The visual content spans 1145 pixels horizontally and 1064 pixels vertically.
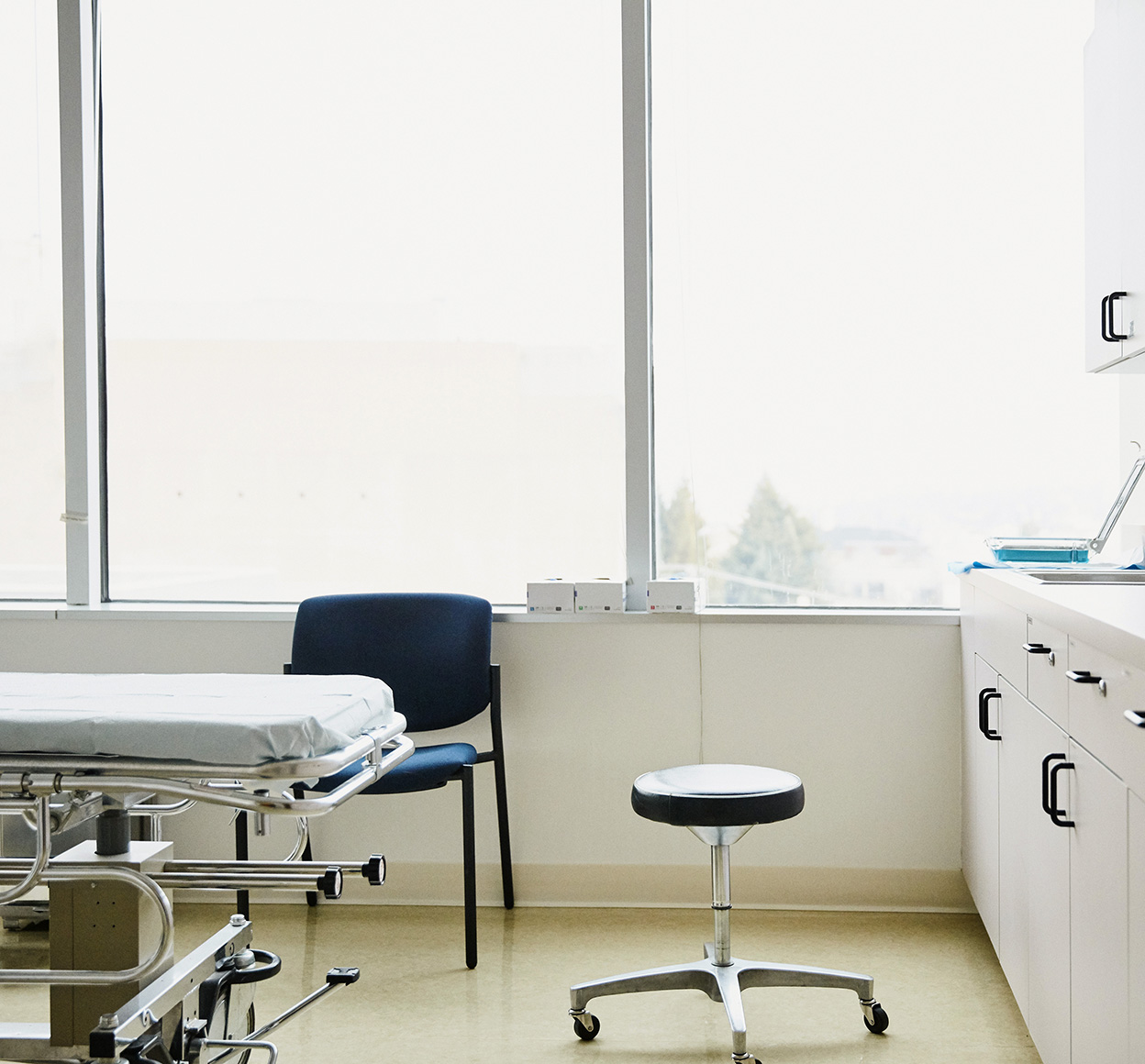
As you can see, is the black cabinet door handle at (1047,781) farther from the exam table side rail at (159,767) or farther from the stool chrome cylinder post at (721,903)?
the exam table side rail at (159,767)

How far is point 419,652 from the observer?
311cm

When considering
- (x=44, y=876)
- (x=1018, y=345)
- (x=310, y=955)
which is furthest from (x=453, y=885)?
(x=1018, y=345)

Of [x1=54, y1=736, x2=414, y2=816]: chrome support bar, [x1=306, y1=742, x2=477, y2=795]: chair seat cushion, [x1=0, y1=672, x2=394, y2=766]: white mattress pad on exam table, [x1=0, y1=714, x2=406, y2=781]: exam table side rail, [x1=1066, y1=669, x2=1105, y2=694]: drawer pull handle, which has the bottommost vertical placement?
[x1=306, y1=742, x2=477, y2=795]: chair seat cushion

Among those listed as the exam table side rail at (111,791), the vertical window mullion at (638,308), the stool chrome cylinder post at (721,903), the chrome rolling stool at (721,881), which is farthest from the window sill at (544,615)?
the exam table side rail at (111,791)

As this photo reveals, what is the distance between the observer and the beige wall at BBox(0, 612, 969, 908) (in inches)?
123

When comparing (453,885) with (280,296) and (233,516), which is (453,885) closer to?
(233,516)

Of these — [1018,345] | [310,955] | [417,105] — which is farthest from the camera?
[417,105]

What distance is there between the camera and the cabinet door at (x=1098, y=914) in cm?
144

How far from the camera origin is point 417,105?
3.35 m

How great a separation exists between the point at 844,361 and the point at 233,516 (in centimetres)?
182

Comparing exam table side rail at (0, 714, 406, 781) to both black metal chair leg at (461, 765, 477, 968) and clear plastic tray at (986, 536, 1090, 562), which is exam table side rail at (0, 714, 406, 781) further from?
clear plastic tray at (986, 536, 1090, 562)

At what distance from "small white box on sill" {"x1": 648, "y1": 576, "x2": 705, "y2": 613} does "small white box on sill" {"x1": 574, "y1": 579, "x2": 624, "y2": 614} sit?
0.28 feet

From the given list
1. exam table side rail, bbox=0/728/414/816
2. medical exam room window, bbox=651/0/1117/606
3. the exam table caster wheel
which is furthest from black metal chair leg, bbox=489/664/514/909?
exam table side rail, bbox=0/728/414/816

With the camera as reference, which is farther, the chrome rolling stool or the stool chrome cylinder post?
the stool chrome cylinder post
